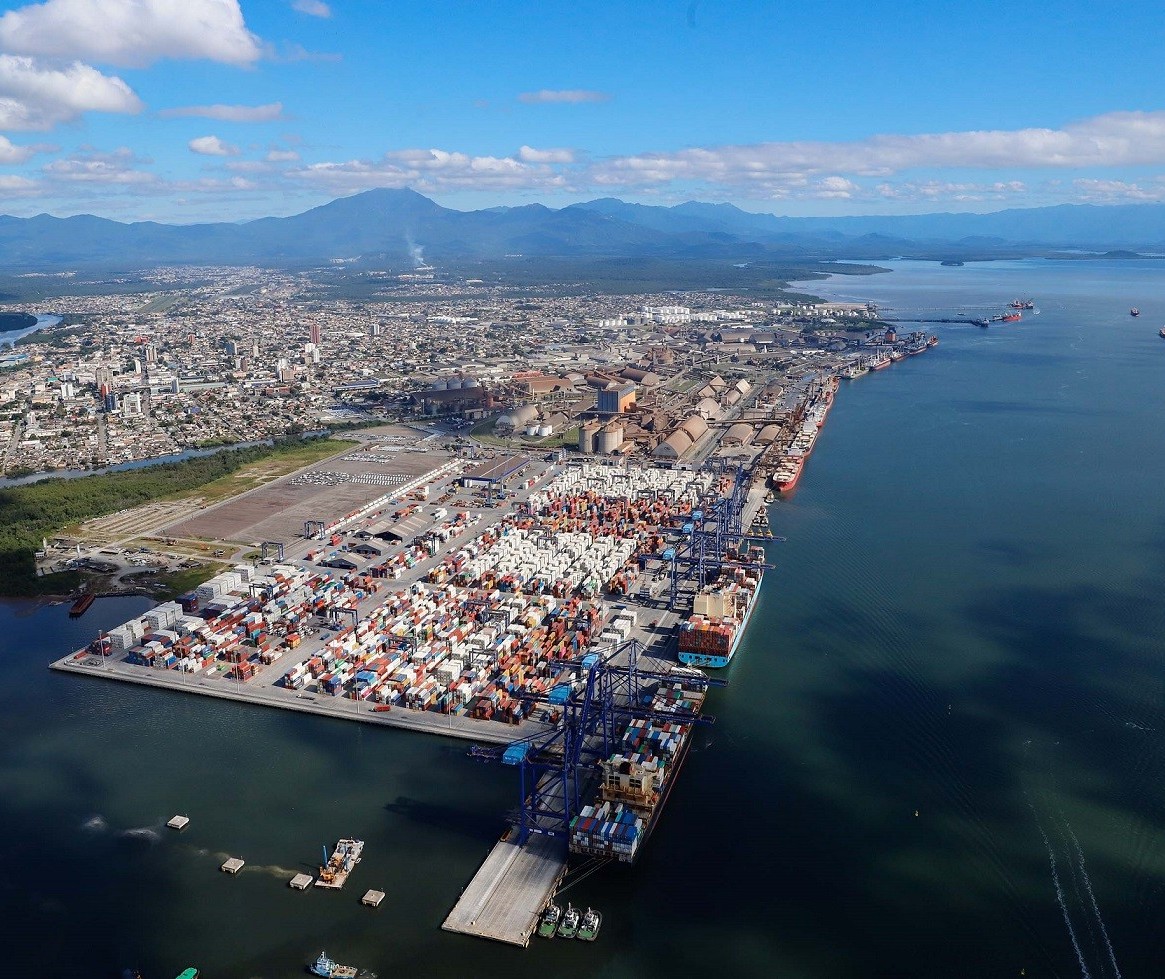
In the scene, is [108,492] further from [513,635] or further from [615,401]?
[615,401]

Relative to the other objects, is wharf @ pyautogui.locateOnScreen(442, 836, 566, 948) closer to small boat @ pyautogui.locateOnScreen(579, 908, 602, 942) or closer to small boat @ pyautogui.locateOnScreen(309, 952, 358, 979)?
small boat @ pyautogui.locateOnScreen(579, 908, 602, 942)

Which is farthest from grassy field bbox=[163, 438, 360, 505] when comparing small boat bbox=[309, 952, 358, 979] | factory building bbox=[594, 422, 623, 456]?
small boat bbox=[309, 952, 358, 979]

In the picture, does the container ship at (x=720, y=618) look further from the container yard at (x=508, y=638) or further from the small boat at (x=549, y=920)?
the small boat at (x=549, y=920)

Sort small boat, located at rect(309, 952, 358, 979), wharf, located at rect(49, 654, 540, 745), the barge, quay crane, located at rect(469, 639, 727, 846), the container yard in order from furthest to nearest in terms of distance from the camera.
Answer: wharf, located at rect(49, 654, 540, 745) < the container yard < quay crane, located at rect(469, 639, 727, 846) < the barge < small boat, located at rect(309, 952, 358, 979)

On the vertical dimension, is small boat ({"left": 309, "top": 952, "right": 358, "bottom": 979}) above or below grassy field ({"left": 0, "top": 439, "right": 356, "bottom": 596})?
below

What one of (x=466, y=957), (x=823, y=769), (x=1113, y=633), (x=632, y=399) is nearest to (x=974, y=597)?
(x=1113, y=633)

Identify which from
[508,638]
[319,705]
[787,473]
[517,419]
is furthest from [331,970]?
[517,419]

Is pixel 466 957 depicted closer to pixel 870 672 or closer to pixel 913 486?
pixel 870 672
